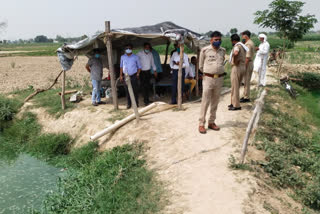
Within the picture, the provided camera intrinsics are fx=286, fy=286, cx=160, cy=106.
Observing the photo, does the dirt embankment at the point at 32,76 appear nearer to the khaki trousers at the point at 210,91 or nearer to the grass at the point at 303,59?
the khaki trousers at the point at 210,91

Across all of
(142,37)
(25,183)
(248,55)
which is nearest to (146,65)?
(142,37)

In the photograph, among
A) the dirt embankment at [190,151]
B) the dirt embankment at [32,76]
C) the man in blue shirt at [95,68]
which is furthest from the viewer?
the dirt embankment at [32,76]

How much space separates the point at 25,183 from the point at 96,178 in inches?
66.2

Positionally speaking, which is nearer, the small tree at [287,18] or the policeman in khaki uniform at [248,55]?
the policeman in khaki uniform at [248,55]

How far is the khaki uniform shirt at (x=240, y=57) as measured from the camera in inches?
257

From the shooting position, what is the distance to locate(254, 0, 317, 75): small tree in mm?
10516

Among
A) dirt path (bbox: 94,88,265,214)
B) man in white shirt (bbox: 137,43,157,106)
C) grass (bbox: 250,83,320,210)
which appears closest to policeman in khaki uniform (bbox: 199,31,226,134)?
dirt path (bbox: 94,88,265,214)

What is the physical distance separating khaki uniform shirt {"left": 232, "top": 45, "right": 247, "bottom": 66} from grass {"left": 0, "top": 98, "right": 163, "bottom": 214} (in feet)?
9.67

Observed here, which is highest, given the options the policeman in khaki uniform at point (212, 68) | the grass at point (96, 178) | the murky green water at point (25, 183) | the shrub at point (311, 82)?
the policeman in khaki uniform at point (212, 68)

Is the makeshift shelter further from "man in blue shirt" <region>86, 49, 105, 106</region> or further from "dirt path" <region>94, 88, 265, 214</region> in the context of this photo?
"dirt path" <region>94, 88, 265, 214</region>

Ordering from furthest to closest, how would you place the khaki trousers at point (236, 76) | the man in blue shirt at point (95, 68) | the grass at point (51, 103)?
the grass at point (51, 103) → the man in blue shirt at point (95, 68) → the khaki trousers at point (236, 76)

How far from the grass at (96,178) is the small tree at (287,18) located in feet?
26.8

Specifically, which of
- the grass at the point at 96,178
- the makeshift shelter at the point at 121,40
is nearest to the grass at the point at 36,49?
the makeshift shelter at the point at 121,40

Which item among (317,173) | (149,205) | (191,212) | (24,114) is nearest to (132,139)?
(149,205)
